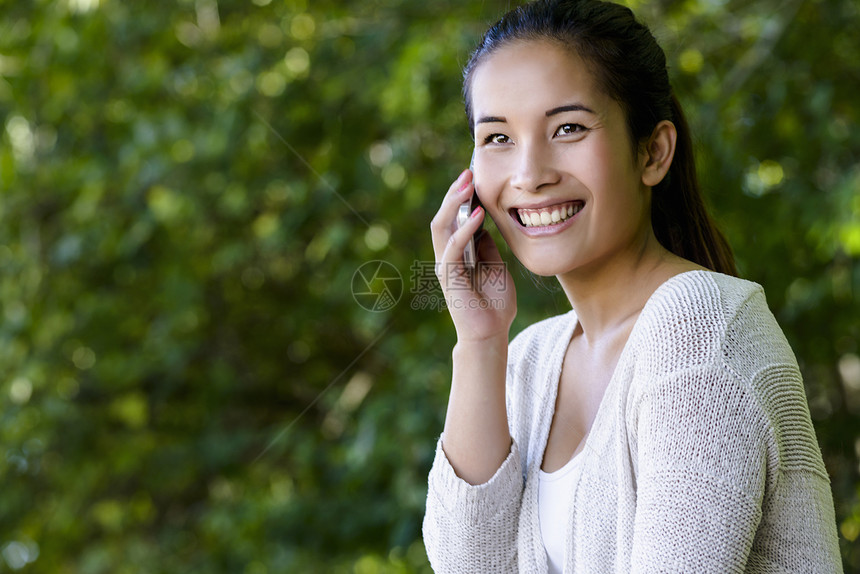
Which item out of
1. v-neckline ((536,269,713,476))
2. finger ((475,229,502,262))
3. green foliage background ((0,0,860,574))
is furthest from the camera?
green foliage background ((0,0,860,574))

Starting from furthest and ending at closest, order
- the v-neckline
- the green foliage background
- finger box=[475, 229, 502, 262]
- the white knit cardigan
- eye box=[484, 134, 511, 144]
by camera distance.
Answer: the green foliage background, finger box=[475, 229, 502, 262], eye box=[484, 134, 511, 144], the v-neckline, the white knit cardigan

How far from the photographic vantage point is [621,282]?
1192 mm

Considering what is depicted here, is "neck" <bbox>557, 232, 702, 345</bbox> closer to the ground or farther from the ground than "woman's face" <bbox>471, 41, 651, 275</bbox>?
closer to the ground

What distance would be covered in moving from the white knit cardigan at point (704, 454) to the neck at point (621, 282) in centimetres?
16

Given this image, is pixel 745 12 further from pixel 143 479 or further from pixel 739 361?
pixel 143 479

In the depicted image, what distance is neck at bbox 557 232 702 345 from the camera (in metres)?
1.17

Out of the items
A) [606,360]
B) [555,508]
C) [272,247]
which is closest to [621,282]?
[606,360]

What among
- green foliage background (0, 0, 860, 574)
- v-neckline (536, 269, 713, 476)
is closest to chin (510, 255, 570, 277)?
v-neckline (536, 269, 713, 476)

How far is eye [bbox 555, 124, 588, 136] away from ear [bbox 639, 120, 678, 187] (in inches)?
4.9

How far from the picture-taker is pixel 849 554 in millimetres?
2350

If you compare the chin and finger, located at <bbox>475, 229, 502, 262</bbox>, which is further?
finger, located at <bbox>475, 229, 502, 262</bbox>

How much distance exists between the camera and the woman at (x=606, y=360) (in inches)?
34.5

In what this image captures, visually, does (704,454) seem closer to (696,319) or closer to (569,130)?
(696,319)

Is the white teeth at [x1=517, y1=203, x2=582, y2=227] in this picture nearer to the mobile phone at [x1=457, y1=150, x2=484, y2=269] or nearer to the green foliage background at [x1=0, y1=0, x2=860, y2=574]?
the mobile phone at [x1=457, y1=150, x2=484, y2=269]
